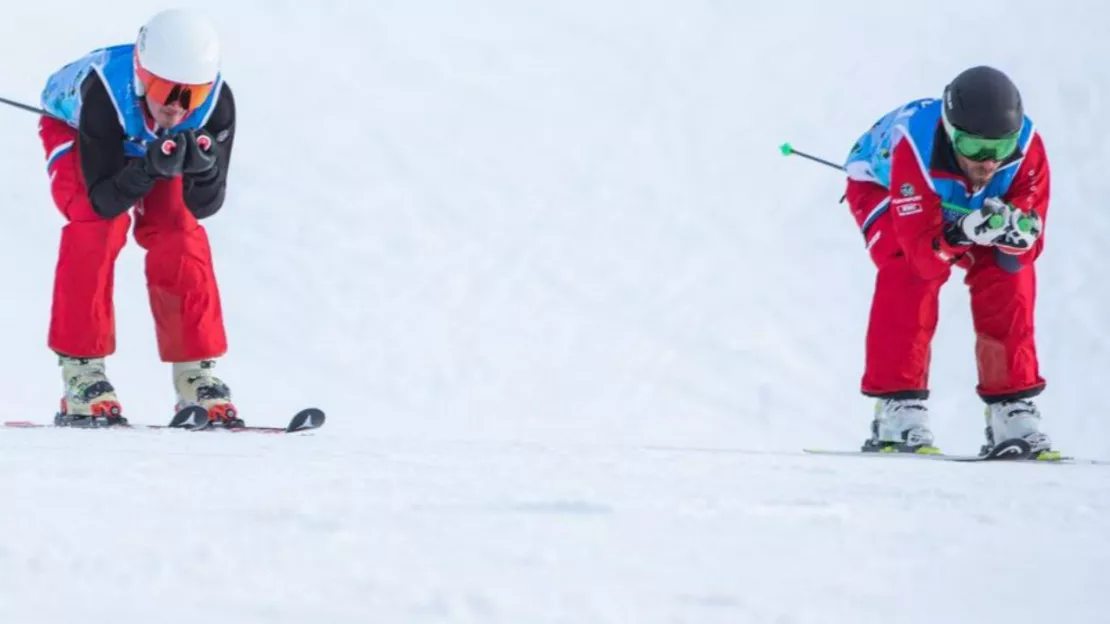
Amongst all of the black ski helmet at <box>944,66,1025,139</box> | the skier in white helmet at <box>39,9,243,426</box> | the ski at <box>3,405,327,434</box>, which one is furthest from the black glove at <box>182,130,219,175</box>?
the black ski helmet at <box>944,66,1025,139</box>

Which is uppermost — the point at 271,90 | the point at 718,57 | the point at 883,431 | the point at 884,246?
the point at 718,57

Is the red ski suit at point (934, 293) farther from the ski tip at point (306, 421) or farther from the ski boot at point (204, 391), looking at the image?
the ski boot at point (204, 391)

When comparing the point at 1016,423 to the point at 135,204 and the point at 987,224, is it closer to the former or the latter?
the point at 987,224

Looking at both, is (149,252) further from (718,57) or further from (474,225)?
(718,57)

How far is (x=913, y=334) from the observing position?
18.9 ft

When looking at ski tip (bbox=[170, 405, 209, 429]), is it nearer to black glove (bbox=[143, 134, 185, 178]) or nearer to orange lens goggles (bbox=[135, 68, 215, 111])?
black glove (bbox=[143, 134, 185, 178])

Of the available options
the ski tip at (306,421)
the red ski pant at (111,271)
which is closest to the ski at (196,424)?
the ski tip at (306,421)

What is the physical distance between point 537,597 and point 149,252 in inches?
155

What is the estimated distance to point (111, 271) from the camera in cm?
557

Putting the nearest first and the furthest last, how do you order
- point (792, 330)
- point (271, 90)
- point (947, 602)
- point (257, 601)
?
point (257, 601) → point (947, 602) → point (792, 330) → point (271, 90)

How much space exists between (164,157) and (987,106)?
2691mm

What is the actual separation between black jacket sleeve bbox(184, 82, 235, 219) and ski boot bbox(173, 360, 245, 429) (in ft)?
1.74

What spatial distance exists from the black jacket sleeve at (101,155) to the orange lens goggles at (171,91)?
0.17m

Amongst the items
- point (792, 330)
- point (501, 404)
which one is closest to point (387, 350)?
point (501, 404)
